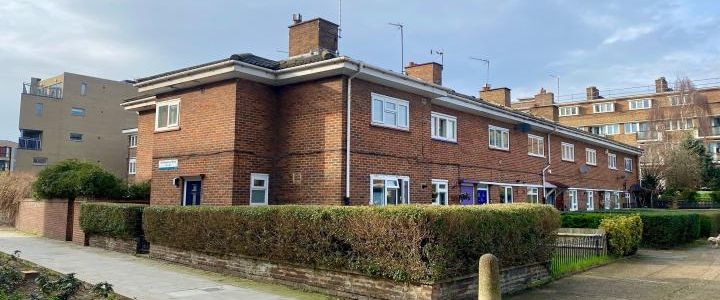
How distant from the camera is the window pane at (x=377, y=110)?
1535 centimetres

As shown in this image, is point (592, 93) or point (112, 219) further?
point (592, 93)

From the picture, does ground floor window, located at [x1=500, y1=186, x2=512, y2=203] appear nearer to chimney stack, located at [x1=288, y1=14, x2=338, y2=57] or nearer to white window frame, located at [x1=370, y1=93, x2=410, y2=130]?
white window frame, located at [x1=370, y1=93, x2=410, y2=130]

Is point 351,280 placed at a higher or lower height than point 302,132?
lower

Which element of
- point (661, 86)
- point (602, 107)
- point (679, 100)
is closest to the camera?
point (679, 100)

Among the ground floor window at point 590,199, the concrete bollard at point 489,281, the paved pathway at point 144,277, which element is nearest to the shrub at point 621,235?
the paved pathway at point 144,277

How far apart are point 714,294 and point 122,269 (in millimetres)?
11856

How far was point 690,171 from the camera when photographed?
46406 millimetres

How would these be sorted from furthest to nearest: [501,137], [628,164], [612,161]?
[628,164], [612,161], [501,137]

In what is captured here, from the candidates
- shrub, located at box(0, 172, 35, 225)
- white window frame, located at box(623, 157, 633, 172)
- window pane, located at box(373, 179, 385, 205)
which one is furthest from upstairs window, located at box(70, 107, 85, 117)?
white window frame, located at box(623, 157, 633, 172)

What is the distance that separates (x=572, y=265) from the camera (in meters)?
12.7

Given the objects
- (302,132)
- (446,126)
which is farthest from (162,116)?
(446,126)

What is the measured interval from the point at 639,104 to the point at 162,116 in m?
65.5

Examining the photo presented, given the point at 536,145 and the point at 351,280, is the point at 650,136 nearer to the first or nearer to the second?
the point at 536,145

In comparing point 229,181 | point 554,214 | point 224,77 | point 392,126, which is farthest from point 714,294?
point 224,77
